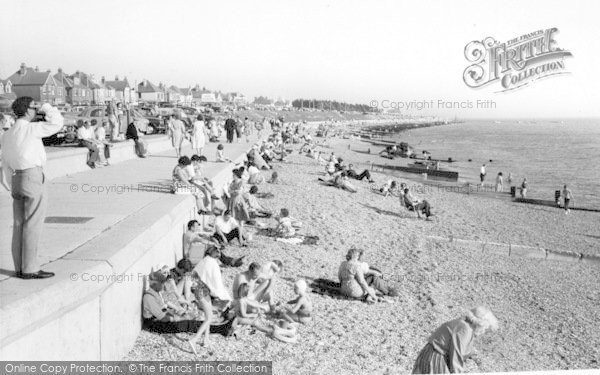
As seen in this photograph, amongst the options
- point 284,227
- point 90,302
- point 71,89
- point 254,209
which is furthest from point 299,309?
point 71,89

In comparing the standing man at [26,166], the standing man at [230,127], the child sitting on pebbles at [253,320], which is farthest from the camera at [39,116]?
the standing man at [230,127]

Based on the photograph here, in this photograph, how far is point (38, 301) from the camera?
3982 mm

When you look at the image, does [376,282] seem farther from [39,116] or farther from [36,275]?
[39,116]

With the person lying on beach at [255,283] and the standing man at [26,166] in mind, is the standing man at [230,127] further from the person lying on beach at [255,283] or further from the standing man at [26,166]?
the standing man at [26,166]

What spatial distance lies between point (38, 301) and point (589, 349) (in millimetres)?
8101

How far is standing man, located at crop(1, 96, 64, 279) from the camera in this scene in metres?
4.22

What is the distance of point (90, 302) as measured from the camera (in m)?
4.78

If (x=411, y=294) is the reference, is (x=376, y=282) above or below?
above

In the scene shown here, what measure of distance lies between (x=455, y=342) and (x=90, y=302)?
3.43 m

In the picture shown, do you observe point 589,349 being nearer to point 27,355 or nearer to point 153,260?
point 153,260

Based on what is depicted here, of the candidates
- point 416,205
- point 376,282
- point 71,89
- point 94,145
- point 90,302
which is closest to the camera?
point 90,302

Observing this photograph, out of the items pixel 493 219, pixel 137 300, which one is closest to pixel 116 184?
pixel 137 300

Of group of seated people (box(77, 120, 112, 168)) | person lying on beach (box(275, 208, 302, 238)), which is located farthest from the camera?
group of seated people (box(77, 120, 112, 168))

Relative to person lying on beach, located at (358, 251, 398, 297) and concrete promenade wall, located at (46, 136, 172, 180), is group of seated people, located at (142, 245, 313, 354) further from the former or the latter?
concrete promenade wall, located at (46, 136, 172, 180)
